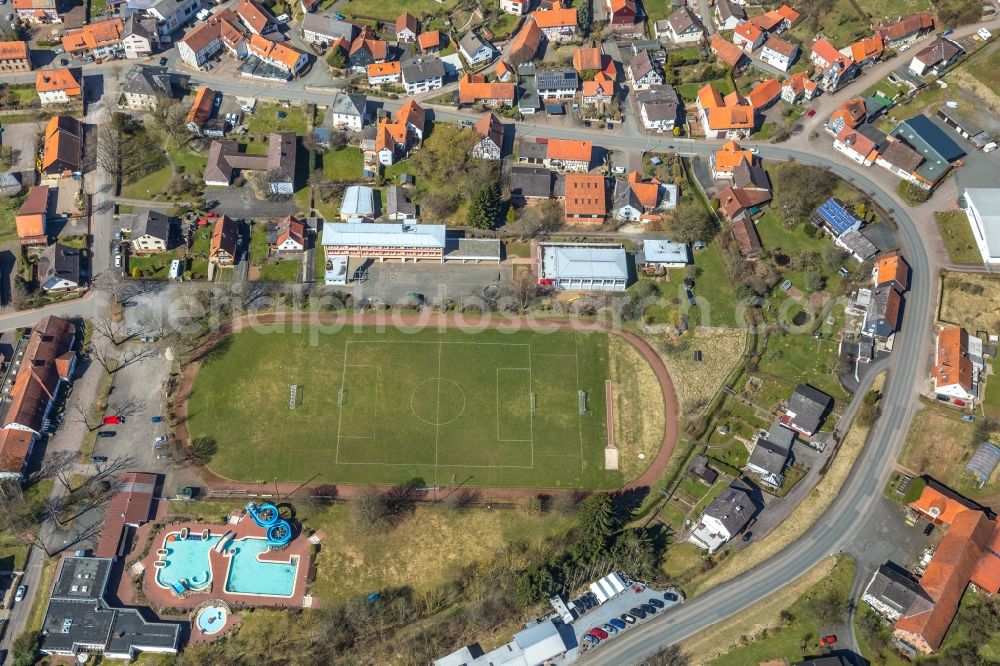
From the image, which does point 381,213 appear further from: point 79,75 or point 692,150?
point 79,75

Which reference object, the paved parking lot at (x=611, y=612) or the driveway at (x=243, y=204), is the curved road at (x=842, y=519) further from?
the driveway at (x=243, y=204)

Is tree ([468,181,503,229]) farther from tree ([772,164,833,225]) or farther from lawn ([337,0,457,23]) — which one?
lawn ([337,0,457,23])

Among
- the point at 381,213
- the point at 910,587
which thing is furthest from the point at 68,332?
the point at 910,587

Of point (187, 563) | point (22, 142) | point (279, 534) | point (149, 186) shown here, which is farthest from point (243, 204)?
point (187, 563)

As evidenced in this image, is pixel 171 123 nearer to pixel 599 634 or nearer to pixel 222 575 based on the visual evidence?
pixel 222 575

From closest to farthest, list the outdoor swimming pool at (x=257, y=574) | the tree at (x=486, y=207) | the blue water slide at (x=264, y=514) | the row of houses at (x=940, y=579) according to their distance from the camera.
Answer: the row of houses at (x=940, y=579)
the outdoor swimming pool at (x=257, y=574)
the blue water slide at (x=264, y=514)
the tree at (x=486, y=207)

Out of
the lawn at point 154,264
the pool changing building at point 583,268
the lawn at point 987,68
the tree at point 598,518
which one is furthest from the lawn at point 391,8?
the tree at point 598,518
